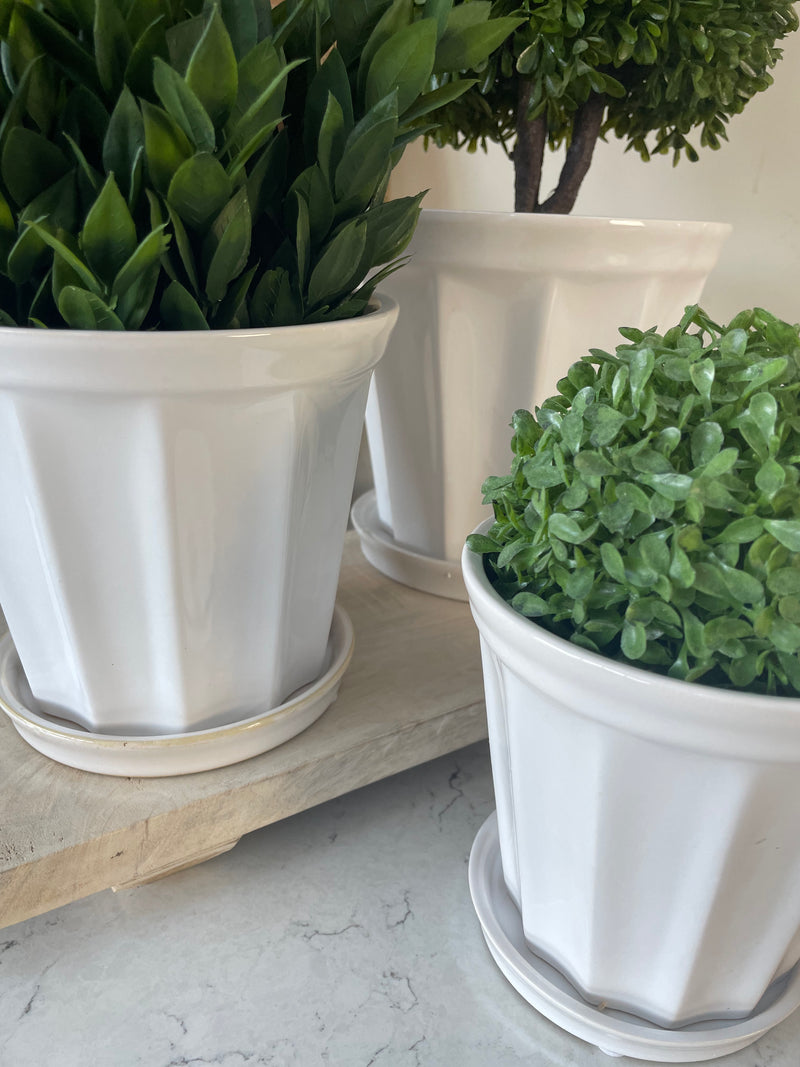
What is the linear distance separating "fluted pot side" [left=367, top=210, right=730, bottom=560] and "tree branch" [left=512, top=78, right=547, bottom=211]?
0.07 m

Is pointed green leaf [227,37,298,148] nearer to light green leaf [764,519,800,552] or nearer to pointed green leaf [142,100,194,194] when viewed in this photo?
pointed green leaf [142,100,194,194]

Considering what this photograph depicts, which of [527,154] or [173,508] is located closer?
[173,508]

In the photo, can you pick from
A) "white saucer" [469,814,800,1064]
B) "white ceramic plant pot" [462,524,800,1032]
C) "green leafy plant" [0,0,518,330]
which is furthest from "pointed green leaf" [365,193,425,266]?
"white saucer" [469,814,800,1064]

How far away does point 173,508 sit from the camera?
28 cm

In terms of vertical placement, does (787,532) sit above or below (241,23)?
below

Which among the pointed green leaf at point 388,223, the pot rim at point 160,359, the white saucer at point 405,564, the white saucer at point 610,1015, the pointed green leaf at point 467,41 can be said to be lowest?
the white saucer at point 610,1015

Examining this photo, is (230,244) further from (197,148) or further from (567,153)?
(567,153)

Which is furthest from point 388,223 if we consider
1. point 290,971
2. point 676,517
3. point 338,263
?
point 290,971

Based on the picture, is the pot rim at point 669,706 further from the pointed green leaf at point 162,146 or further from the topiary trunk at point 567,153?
the topiary trunk at point 567,153

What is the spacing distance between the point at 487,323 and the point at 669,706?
0.26 meters

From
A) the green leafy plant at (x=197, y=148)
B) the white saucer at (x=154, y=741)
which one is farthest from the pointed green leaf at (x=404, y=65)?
the white saucer at (x=154, y=741)

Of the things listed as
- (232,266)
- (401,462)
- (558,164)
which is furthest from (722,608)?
(558,164)

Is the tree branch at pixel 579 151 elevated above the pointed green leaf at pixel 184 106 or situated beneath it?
situated beneath

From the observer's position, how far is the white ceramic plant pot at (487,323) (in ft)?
1.23
